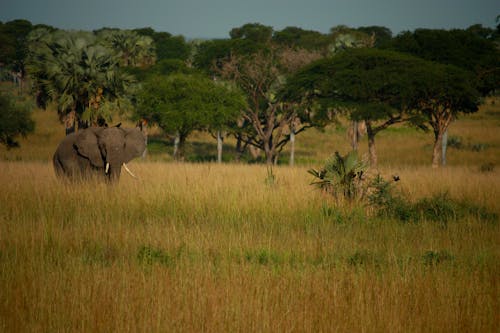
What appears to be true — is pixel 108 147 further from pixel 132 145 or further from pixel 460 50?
pixel 460 50

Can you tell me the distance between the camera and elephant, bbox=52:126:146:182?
595 inches

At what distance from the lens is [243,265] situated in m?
6.51

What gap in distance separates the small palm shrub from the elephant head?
244 inches

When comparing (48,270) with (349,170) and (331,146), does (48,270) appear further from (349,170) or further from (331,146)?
(331,146)

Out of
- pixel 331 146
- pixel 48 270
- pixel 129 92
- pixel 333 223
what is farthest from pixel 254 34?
pixel 48 270

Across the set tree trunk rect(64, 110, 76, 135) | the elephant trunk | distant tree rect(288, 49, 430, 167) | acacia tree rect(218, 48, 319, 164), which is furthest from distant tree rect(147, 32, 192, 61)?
the elephant trunk

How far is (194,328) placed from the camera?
474 centimetres

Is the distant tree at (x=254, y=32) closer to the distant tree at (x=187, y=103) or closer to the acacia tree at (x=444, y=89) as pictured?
the distant tree at (x=187, y=103)

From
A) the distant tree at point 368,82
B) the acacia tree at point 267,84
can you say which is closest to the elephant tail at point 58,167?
the distant tree at point 368,82

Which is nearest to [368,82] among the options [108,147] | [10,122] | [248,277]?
[108,147]

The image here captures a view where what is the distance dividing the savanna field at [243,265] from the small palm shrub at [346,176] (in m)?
0.38

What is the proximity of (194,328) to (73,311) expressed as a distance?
127 centimetres

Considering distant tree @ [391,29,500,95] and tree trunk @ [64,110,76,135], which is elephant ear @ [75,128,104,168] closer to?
tree trunk @ [64,110,76,135]

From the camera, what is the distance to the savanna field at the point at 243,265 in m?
4.96
